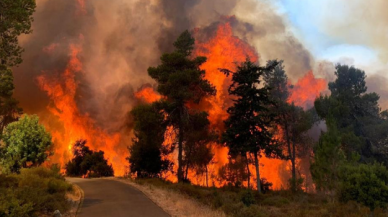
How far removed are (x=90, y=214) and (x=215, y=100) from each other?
48.5m

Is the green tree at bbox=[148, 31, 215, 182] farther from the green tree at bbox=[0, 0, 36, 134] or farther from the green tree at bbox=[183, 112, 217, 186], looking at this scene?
the green tree at bbox=[0, 0, 36, 134]

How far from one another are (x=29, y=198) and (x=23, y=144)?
39.0 feet

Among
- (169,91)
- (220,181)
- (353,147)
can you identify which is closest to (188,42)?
(169,91)

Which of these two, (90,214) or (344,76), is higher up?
(344,76)

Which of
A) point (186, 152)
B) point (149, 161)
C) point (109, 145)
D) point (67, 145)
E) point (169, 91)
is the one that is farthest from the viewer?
point (109, 145)

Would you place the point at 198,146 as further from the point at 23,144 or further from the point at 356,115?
the point at 23,144

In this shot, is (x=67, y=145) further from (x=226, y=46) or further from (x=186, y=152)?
(x=226, y=46)

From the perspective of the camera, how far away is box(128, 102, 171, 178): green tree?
2945 cm

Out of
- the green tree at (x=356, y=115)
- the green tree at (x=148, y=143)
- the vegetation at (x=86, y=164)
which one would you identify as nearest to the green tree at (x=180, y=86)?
the green tree at (x=148, y=143)

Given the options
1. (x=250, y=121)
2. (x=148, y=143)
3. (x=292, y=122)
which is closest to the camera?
(x=250, y=121)

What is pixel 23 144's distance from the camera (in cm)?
2050

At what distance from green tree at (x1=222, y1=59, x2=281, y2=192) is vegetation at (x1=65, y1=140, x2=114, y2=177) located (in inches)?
1114

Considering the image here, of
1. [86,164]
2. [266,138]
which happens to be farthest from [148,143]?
[86,164]

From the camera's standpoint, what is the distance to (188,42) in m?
34.6
